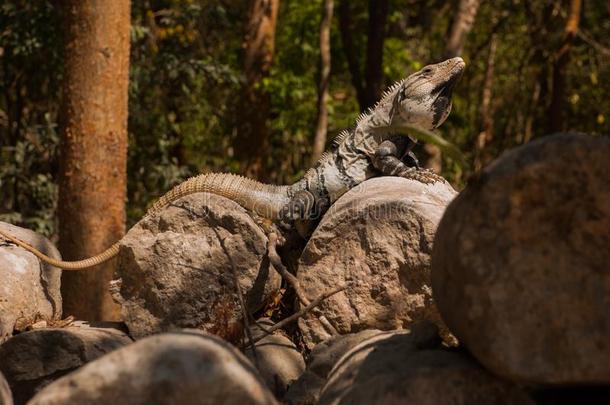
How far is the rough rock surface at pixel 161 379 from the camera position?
315 cm

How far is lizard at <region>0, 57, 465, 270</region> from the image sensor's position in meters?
5.95

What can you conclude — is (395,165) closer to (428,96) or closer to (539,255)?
(428,96)

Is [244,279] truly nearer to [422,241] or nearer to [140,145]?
[422,241]

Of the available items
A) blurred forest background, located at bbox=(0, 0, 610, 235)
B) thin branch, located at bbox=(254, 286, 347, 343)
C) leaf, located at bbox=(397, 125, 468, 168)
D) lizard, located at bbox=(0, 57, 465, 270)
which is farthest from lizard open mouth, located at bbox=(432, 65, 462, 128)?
blurred forest background, located at bbox=(0, 0, 610, 235)

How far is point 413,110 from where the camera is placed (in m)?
6.09

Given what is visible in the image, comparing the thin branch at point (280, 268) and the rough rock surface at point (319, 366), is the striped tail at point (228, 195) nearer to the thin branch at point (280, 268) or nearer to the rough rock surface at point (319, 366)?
the thin branch at point (280, 268)

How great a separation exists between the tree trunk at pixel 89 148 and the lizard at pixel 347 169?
152cm

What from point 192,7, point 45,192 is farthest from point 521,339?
point 192,7

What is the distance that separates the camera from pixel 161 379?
10.3 feet

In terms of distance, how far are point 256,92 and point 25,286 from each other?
6.96m

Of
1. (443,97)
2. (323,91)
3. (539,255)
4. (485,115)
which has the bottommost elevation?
(485,115)

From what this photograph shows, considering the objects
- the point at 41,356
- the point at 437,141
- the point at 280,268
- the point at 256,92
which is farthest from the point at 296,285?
the point at 256,92

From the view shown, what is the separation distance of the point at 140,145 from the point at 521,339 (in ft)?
31.2

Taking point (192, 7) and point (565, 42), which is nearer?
point (192, 7)
